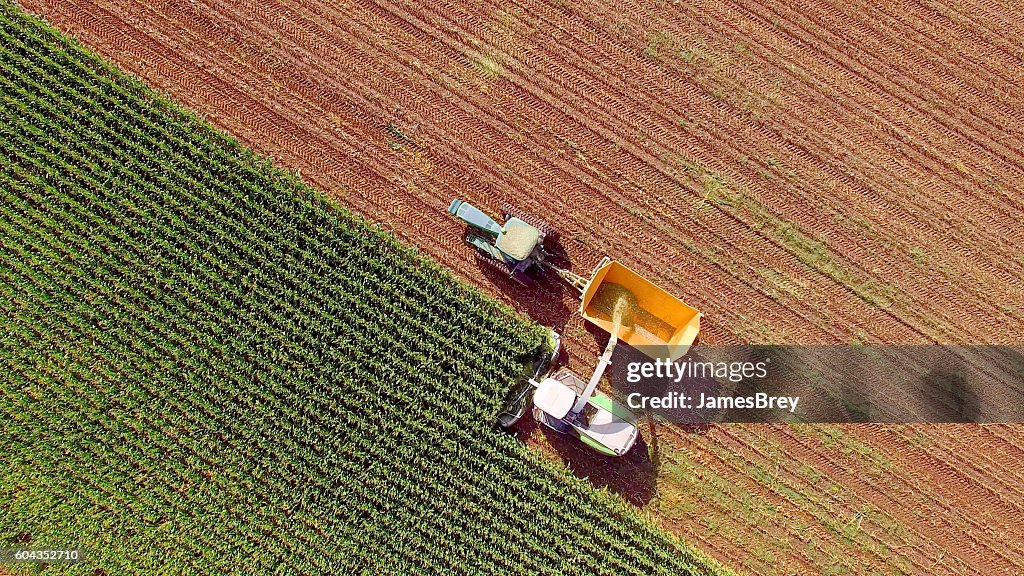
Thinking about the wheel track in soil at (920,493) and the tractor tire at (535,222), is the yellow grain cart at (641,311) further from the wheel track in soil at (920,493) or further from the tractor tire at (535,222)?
the wheel track in soil at (920,493)

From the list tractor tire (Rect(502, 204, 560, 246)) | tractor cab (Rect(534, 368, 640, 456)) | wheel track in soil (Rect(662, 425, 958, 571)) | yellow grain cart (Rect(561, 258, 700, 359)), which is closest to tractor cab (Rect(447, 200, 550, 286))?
tractor tire (Rect(502, 204, 560, 246))

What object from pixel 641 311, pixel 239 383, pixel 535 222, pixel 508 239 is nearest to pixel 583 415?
pixel 641 311

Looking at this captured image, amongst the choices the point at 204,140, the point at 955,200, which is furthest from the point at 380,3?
the point at 955,200

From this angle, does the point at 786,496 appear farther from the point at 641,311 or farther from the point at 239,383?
the point at 239,383

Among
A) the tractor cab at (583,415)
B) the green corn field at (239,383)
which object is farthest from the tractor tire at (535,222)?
the tractor cab at (583,415)

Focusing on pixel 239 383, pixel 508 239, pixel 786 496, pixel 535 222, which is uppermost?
pixel 535 222

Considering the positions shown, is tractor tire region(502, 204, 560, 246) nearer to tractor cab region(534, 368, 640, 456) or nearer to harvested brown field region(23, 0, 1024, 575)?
harvested brown field region(23, 0, 1024, 575)

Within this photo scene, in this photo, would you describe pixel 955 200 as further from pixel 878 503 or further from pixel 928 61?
pixel 878 503
